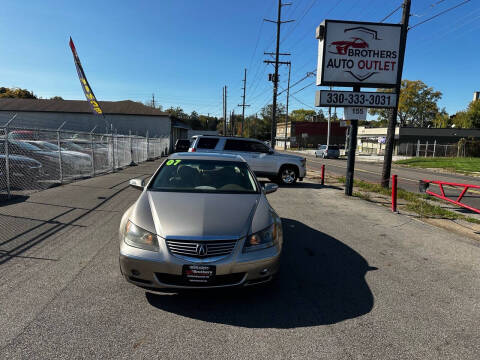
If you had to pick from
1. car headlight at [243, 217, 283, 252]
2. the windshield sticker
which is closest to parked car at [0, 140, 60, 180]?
the windshield sticker

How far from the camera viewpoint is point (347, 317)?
3.23m

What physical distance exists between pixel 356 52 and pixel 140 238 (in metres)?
9.89

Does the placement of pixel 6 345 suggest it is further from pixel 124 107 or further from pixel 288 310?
pixel 124 107

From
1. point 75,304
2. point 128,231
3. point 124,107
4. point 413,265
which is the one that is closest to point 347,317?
point 413,265

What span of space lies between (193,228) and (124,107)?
4402 cm

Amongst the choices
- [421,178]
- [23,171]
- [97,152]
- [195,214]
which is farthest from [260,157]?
[421,178]

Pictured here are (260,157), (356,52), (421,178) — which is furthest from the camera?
(421,178)

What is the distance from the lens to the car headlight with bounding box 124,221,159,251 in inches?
127

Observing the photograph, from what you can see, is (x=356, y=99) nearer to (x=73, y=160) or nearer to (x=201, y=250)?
(x=201, y=250)

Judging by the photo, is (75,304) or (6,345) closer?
(6,345)

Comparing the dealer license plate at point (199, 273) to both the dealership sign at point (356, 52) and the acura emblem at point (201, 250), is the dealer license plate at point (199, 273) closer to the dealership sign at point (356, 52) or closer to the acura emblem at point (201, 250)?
the acura emblem at point (201, 250)

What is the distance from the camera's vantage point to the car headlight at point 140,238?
10.6ft

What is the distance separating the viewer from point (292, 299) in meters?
3.55

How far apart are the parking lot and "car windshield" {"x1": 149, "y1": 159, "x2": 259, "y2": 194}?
1.25m
